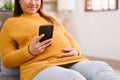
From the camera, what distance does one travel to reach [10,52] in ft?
4.95

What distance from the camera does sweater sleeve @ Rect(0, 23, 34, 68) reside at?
1446 mm

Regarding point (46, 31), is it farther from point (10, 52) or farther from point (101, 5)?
point (101, 5)

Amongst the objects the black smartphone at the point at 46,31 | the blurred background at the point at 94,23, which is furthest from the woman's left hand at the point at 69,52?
the blurred background at the point at 94,23

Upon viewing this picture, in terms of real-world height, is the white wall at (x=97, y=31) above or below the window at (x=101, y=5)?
below

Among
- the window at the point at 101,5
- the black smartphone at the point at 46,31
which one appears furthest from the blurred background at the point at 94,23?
the black smartphone at the point at 46,31

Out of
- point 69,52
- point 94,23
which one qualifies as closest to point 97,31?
point 94,23

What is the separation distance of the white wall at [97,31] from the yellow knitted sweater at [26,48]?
2362 millimetres

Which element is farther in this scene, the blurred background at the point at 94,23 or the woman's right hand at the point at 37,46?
the blurred background at the point at 94,23

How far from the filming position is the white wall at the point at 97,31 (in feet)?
12.9

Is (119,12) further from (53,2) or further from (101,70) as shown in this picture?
(101,70)

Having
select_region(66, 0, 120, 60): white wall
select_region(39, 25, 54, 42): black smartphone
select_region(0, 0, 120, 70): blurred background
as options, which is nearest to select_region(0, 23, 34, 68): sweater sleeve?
select_region(39, 25, 54, 42): black smartphone

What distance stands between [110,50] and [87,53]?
52 cm

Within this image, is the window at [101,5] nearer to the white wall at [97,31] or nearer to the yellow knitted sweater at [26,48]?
the white wall at [97,31]

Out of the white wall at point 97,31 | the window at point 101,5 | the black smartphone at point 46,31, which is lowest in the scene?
the white wall at point 97,31
